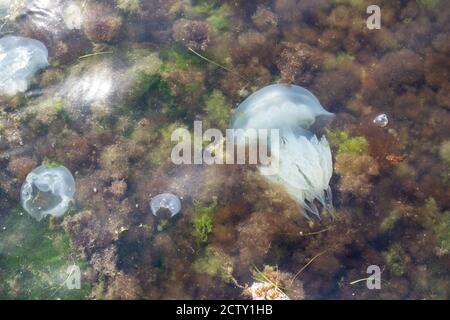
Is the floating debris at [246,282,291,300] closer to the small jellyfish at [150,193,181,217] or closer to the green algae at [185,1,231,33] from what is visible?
the small jellyfish at [150,193,181,217]

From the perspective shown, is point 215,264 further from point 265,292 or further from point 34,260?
point 34,260

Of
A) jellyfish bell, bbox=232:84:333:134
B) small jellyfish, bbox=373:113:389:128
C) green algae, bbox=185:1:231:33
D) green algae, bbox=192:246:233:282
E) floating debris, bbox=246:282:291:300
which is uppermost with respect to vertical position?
green algae, bbox=185:1:231:33

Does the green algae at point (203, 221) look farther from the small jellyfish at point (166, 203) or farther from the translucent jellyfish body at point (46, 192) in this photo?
the translucent jellyfish body at point (46, 192)

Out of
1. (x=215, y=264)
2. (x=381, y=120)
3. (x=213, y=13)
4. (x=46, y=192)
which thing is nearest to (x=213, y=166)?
(x=215, y=264)

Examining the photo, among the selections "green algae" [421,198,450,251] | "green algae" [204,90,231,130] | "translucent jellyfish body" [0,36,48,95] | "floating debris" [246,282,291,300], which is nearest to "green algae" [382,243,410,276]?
"green algae" [421,198,450,251]

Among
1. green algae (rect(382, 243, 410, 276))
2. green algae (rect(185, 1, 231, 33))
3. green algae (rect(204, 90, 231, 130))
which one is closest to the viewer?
green algae (rect(382, 243, 410, 276))

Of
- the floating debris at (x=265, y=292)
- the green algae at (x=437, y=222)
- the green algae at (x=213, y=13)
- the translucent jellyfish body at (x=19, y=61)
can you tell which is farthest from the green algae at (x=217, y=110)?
the green algae at (x=437, y=222)
